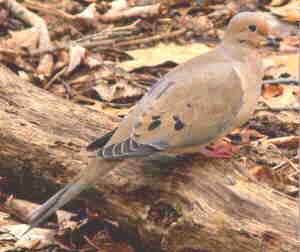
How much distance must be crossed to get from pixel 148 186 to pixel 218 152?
44 cm

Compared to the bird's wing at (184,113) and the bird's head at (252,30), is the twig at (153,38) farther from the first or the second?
the bird's wing at (184,113)

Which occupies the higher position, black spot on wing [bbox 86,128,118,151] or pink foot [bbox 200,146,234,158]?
black spot on wing [bbox 86,128,118,151]

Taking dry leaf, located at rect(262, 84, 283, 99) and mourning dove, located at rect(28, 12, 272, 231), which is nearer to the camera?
mourning dove, located at rect(28, 12, 272, 231)

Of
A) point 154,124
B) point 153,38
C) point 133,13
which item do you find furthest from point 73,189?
point 133,13

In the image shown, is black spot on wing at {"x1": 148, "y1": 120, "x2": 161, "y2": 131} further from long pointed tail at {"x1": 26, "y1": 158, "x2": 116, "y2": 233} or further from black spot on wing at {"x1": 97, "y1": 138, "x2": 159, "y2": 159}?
long pointed tail at {"x1": 26, "y1": 158, "x2": 116, "y2": 233}

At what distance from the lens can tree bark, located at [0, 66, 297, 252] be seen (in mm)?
2926

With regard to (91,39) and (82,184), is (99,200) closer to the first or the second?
(82,184)

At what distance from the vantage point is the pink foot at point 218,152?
3.30m

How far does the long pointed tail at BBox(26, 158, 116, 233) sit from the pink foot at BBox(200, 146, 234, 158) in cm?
53

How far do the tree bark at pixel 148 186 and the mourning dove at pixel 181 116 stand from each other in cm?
17

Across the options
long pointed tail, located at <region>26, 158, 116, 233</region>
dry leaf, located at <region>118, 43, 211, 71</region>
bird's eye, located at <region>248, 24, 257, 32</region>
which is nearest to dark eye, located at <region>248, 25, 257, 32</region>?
bird's eye, located at <region>248, 24, 257, 32</region>

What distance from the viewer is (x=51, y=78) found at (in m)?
5.03

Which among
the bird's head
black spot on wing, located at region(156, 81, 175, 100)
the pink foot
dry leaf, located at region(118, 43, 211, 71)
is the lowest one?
dry leaf, located at region(118, 43, 211, 71)

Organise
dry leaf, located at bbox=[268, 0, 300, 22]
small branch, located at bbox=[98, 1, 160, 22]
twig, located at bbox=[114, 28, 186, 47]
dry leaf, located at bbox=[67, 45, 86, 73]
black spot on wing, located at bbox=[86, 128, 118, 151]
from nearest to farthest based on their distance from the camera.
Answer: black spot on wing, located at bbox=[86, 128, 118, 151]
dry leaf, located at bbox=[67, 45, 86, 73]
twig, located at bbox=[114, 28, 186, 47]
dry leaf, located at bbox=[268, 0, 300, 22]
small branch, located at bbox=[98, 1, 160, 22]
